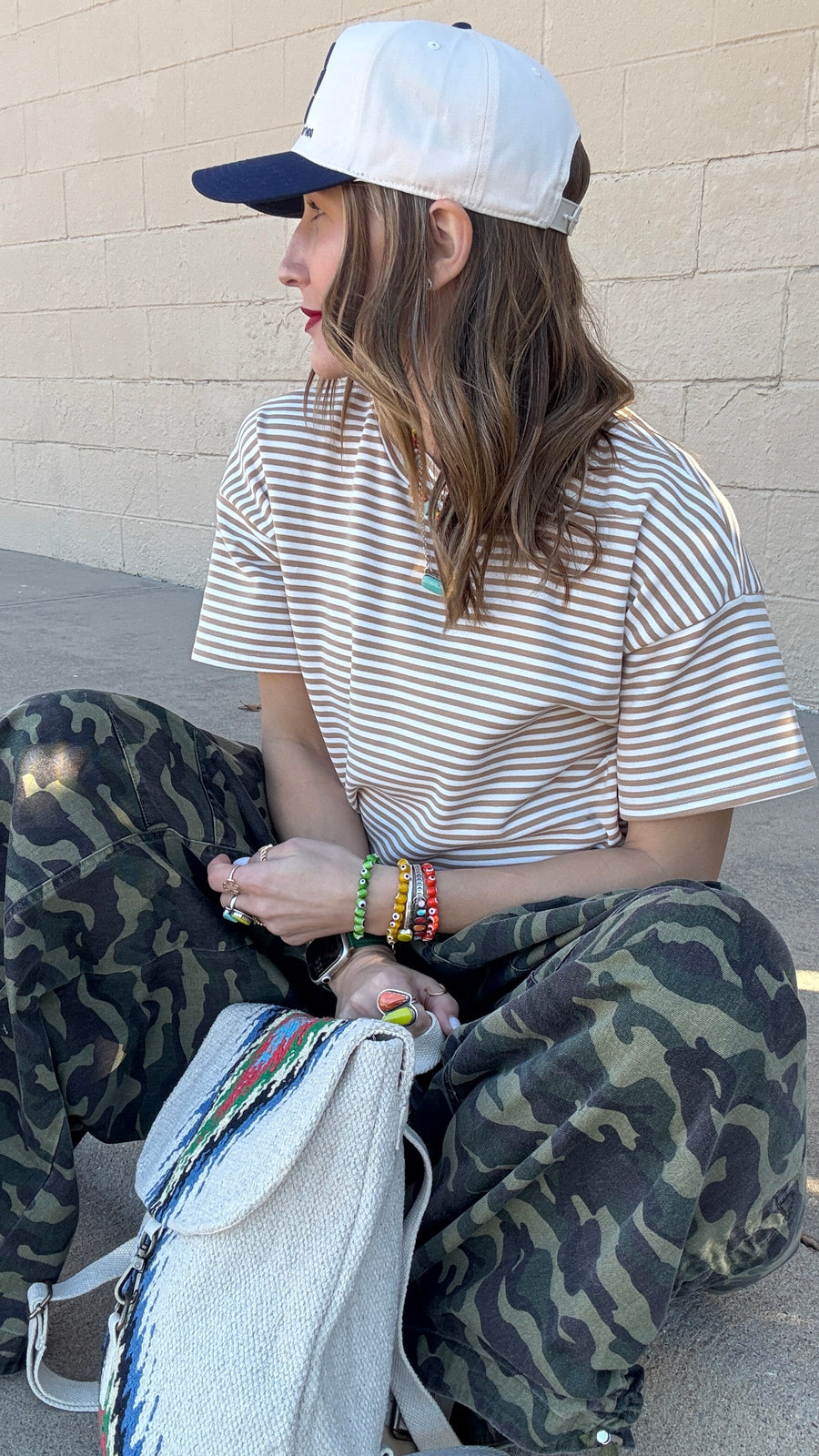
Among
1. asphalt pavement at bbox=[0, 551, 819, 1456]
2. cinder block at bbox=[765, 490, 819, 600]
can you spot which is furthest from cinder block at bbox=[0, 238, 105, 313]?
asphalt pavement at bbox=[0, 551, 819, 1456]

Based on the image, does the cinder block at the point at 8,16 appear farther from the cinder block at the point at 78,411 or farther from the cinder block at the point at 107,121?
the cinder block at the point at 78,411

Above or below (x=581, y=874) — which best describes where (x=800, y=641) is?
below

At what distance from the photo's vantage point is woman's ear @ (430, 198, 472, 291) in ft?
4.76

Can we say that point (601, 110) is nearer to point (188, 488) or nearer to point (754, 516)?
point (754, 516)

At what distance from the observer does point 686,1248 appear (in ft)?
4.11

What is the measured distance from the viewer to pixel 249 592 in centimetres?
172

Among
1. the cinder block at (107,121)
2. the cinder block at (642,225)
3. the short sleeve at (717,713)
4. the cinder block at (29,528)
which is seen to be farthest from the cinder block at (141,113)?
the short sleeve at (717,713)

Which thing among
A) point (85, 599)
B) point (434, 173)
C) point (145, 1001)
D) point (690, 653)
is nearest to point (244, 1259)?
point (145, 1001)

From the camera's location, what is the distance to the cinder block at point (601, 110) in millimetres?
3787

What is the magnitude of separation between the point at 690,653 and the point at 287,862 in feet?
1.69

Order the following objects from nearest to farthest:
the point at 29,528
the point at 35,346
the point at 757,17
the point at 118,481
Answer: the point at 757,17 < the point at 118,481 < the point at 35,346 < the point at 29,528

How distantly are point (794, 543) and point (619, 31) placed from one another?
154 cm

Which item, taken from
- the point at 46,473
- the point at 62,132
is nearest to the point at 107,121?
the point at 62,132

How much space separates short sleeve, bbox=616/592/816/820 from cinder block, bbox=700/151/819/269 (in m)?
2.41
